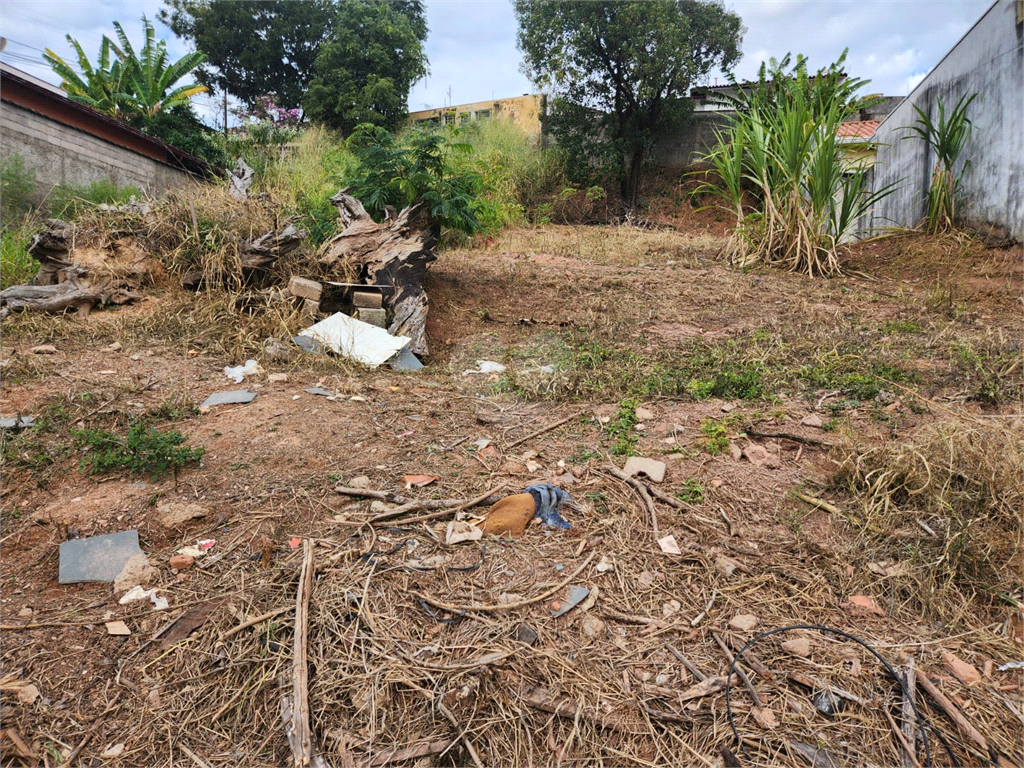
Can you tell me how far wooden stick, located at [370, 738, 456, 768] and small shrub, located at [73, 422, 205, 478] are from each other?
4.75 feet

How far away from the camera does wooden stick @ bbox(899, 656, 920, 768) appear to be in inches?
52.7

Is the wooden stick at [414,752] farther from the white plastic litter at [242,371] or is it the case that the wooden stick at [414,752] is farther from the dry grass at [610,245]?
the dry grass at [610,245]

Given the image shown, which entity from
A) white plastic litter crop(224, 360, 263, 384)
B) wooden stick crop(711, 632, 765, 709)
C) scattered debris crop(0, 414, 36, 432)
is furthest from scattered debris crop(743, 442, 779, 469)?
scattered debris crop(0, 414, 36, 432)

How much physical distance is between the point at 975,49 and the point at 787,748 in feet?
24.3

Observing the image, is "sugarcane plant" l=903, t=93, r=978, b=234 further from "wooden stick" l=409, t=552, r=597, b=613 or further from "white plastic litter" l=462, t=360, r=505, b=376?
"wooden stick" l=409, t=552, r=597, b=613

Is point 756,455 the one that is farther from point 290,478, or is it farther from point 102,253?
point 102,253

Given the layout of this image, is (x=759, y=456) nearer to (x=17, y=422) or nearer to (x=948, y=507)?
(x=948, y=507)

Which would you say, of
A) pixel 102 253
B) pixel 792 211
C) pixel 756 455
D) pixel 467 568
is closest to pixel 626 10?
pixel 792 211

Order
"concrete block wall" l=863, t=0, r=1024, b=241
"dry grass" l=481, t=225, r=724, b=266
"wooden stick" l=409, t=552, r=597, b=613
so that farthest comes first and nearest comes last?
1. "dry grass" l=481, t=225, r=724, b=266
2. "concrete block wall" l=863, t=0, r=1024, b=241
3. "wooden stick" l=409, t=552, r=597, b=613

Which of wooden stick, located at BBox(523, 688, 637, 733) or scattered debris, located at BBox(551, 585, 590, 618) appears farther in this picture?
scattered debris, located at BBox(551, 585, 590, 618)

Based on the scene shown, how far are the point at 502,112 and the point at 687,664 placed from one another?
15855mm

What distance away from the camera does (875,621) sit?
166 centimetres

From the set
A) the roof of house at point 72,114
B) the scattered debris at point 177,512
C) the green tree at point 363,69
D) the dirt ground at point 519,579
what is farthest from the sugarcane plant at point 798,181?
the green tree at point 363,69

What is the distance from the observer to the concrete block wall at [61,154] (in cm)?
742
